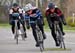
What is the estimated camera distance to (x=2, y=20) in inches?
2395

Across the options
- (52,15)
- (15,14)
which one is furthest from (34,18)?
(15,14)

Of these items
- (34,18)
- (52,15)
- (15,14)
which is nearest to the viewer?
(34,18)

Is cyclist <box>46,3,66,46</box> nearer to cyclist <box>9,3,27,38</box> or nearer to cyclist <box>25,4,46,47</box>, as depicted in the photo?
cyclist <box>25,4,46,47</box>

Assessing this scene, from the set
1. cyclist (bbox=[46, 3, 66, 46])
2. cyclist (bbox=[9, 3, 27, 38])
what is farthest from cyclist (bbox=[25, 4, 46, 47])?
cyclist (bbox=[9, 3, 27, 38])

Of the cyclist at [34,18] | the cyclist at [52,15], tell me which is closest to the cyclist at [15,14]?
the cyclist at [52,15]

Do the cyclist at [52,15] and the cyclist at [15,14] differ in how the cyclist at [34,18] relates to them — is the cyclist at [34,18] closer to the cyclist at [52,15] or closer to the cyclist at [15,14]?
the cyclist at [52,15]

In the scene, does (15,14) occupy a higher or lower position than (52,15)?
lower

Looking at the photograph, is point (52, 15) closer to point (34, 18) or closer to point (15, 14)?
point (34, 18)

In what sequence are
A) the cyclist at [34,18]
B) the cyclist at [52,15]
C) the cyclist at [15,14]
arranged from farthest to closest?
the cyclist at [15,14]
the cyclist at [52,15]
the cyclist at [34,18]

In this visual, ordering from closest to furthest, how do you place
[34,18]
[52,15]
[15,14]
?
[34,18]
[52,15]
[15,14]

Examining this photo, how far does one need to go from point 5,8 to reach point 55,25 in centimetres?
4531

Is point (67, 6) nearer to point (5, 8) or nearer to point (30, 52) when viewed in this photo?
point (5, 8)

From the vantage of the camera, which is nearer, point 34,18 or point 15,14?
point 34,18

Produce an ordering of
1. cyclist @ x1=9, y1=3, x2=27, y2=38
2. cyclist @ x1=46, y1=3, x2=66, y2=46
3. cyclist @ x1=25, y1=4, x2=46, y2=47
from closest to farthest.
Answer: cyclist @ x1=25, y1=4, x2=46, y2=47, cyclist @ x1=46, y1=3, x2=66, y2=46, cyclist @ x1=9, y1=3, x2=27, y2=38
